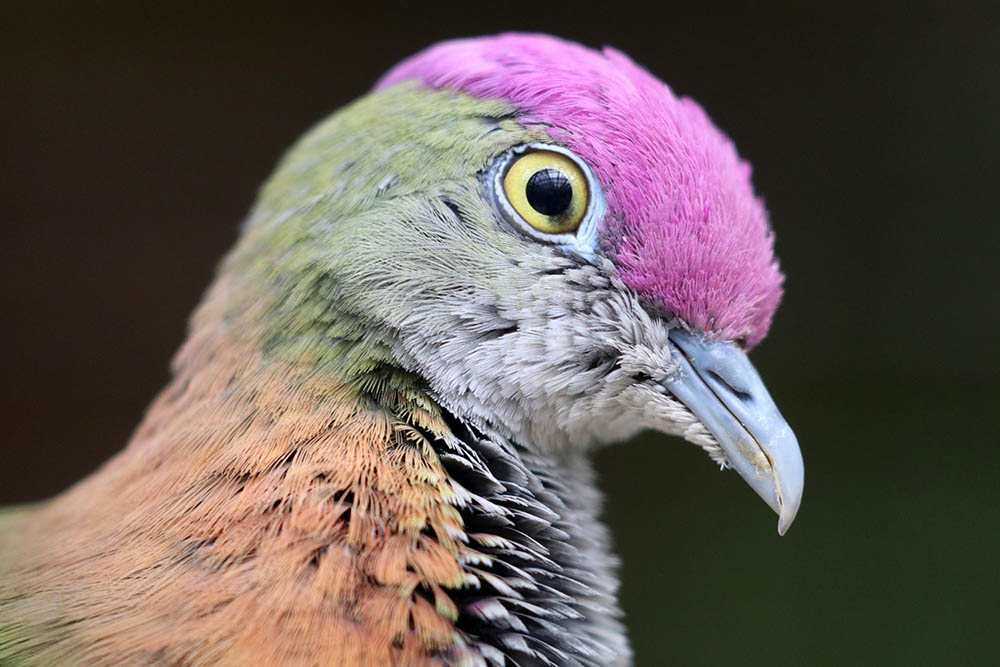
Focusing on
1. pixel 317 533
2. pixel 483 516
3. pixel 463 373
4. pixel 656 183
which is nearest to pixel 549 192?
pixel 656 183

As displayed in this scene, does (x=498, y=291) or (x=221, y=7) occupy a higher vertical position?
(x=221, y=7)

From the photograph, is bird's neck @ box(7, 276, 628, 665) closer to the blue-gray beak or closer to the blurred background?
the blue-gray beak

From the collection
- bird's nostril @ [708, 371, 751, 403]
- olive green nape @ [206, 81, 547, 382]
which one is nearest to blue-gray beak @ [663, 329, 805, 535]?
bird's nostril @ [708, 371, 751, 403]

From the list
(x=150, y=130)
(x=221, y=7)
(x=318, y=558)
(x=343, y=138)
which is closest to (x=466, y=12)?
(x=221, y=7)

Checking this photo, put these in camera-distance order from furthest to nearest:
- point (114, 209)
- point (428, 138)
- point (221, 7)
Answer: point (114, 209)
point (221, 7)
point (428, 138)

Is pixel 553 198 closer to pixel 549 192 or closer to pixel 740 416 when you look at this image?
pixel 549 192

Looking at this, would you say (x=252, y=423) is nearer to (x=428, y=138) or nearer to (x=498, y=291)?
(x=498, y=291)
